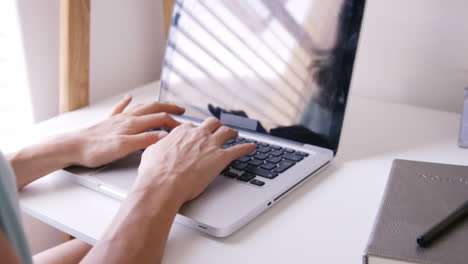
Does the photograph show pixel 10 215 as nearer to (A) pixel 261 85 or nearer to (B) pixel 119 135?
(B) pixel 119 135

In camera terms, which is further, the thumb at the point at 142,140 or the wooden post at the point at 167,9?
the wooden post at the point at 167,9


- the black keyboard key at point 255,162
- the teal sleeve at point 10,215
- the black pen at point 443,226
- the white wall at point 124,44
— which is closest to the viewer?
the teal sleeve at point 10,215

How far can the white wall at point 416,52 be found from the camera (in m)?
0.97

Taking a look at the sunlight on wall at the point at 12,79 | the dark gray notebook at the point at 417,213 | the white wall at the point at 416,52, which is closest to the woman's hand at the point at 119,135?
the sunlight on wall at the point at 12,79

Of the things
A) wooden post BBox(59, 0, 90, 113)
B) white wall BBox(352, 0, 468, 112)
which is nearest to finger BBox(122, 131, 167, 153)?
wooden post BBox(59, 0, 90, 113)

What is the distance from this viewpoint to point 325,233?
61 centimetres

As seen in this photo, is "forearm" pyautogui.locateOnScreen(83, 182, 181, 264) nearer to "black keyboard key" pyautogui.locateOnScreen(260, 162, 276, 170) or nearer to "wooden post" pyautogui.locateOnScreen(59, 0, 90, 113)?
"black keyboard key" pyautogui.locateOnScreen(260, 162, 276, 170)

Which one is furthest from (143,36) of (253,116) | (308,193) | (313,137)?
(308,193)

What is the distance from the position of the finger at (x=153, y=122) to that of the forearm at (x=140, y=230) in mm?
222

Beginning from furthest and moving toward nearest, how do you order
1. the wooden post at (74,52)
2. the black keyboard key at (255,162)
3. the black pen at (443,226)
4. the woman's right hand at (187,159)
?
the wooden post at (74,52) → the black keyboard key at (255,162) → the woman's right hand at (187,159) → the black pen at (443,226)

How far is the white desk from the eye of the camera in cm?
58

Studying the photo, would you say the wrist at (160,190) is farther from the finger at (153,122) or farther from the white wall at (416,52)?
the white wall at (416,52)

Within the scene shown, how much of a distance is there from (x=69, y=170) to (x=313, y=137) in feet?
1.25

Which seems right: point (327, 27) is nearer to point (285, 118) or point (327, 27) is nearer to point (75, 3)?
point (285, 118)
